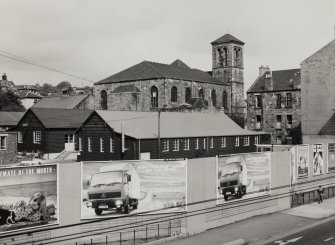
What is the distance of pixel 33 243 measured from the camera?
1686 centimetres

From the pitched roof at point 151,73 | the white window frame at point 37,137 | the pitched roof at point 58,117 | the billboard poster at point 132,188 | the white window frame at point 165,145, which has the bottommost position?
the billboard poster at point 132,188

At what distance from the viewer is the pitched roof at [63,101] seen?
261 ft

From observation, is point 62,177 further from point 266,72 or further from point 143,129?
point 266,72

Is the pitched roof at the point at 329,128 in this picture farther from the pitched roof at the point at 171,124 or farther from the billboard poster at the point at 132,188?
the billboard poster at the point at 132,188

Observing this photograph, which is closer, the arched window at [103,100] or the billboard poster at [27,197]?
the billboard poster at [27,197]

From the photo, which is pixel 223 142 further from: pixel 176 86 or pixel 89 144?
pixel 176 86

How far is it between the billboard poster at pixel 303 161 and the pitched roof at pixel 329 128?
20.9 m

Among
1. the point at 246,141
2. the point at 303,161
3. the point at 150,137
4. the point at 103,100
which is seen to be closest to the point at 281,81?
the point at 246,141

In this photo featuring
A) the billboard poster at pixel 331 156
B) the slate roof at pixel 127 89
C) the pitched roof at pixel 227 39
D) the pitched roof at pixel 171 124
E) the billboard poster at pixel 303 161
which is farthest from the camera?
the pitched roof at pixel 227 39

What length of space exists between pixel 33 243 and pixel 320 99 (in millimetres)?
41778

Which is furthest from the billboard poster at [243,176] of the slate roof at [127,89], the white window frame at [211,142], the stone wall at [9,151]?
the slate roof at [127,89]

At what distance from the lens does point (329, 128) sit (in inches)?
1946

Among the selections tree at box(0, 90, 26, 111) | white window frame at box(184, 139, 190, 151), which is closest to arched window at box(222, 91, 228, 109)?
white window frame at box(184, 139, 190, 151)

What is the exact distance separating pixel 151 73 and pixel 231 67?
22.9m
